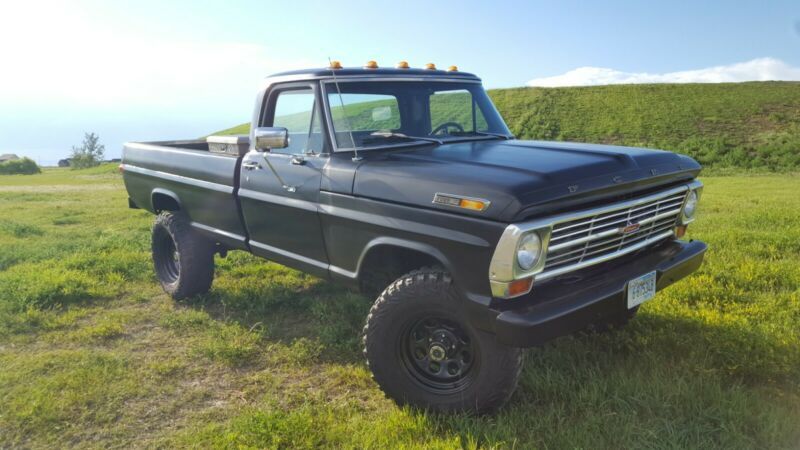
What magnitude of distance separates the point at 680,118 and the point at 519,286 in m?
31.9

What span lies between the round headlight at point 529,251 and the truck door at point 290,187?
5.14 feet

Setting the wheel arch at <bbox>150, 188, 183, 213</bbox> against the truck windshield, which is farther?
the wheel arch at <bbox>150, 188, 183, 213</bbox>

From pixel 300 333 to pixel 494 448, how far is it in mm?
2295

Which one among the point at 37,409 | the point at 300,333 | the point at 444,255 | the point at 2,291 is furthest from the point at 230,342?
the point at 2,291

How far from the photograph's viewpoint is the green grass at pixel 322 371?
306cm

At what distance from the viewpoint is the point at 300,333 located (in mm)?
4719

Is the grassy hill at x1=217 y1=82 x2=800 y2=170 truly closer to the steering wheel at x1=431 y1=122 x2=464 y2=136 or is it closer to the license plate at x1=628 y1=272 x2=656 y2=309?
the steering wheel at x1=431 y1=122 x2=464 y2=136

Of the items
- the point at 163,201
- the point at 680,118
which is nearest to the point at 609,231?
the point at 163,201

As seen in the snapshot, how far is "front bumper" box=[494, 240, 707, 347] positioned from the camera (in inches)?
109

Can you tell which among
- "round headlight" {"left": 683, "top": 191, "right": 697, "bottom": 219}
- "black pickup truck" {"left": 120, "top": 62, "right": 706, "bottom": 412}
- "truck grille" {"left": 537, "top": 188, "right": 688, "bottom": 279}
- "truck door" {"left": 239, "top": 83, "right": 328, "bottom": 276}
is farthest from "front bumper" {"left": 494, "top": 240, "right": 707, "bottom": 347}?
"truck door" {"left": 239, "top": 83, "right": 328, "bottom": 276}

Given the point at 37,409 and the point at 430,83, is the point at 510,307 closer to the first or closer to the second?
the point at 430,83

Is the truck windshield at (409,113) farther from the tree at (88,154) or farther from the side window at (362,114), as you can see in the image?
the tree at (88,154)

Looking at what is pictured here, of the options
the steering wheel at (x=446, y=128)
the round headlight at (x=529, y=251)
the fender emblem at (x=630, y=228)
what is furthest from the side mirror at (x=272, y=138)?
the fender emblem at (x=630, y=228)

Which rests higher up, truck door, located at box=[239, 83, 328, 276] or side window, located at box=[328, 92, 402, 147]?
side window, located at box=[328, 92, 402, 147]
